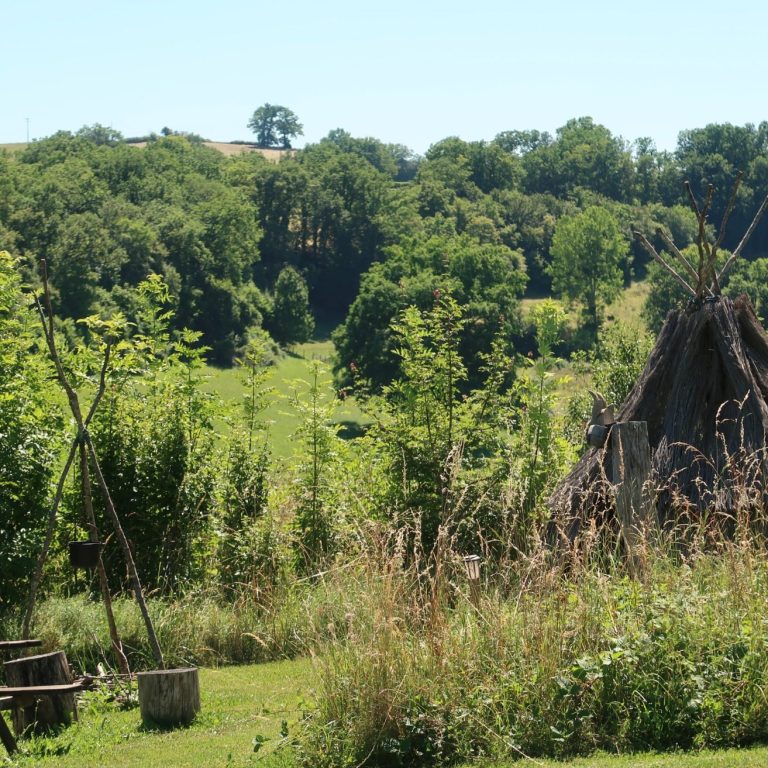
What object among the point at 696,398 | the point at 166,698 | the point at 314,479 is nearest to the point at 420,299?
the point at 314,479

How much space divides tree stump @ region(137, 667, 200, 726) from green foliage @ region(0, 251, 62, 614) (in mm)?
2752

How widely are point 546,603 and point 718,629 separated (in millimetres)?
875

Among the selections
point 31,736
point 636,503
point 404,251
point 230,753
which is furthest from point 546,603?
point 404,251

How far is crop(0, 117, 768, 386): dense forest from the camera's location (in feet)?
179

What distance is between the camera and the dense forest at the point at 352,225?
54562 millimetres

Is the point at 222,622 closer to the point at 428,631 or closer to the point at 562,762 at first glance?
the point at 428,631

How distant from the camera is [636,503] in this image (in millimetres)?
8102

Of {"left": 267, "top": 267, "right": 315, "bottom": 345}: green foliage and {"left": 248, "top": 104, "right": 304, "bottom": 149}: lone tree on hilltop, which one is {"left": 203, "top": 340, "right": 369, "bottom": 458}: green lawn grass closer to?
{"left": 267, "top": 267, "right": 315, "bottom": 345}: green foliage

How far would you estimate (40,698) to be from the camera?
22.3ft

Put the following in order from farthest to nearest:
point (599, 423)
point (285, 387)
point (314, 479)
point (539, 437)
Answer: point (285, 387) → point (539, 437) → point (314, 479) → point (599, 423)

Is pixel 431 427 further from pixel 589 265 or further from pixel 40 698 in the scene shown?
pixel 589 265

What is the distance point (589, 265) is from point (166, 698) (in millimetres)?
68674

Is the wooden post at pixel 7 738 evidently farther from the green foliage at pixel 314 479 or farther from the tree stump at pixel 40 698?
the green foliage at pixel 314 479

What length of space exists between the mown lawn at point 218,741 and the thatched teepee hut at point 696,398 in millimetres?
3360
